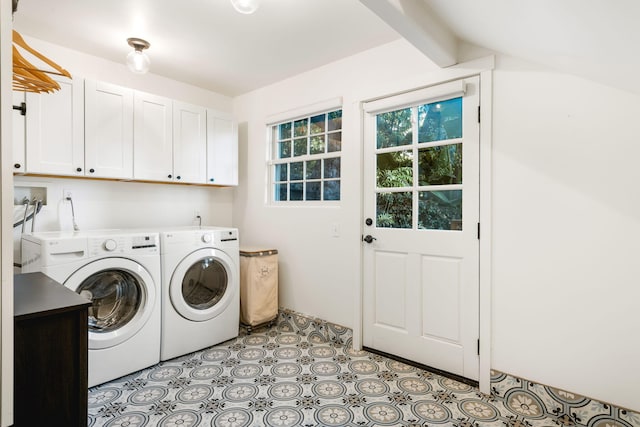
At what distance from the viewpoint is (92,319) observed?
2.20 meters

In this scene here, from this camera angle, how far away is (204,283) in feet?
9.23

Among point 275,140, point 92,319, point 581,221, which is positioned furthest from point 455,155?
point 92,319

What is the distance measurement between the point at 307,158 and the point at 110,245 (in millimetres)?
1708

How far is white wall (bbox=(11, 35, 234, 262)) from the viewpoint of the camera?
2.56 m

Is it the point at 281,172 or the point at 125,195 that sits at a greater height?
the point at 281,172

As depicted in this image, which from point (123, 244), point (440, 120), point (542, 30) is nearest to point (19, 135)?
point (123, 244)

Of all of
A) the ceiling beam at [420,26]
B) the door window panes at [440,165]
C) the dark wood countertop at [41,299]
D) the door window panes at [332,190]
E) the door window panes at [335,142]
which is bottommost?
the dark wood countertop at [41,299]

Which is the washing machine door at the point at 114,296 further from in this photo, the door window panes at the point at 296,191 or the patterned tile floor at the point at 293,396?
the door window panes at the point at 296,191

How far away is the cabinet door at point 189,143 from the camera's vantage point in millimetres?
2965

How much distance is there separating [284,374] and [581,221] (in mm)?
2004

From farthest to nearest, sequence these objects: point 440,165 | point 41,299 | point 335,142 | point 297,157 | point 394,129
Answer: point 297,157 → point 335,142 → point 394,129 → point 440,165 → point 41,299

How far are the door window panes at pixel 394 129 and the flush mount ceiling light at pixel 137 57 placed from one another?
5.81ft

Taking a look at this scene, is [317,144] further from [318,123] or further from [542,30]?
[542,30]

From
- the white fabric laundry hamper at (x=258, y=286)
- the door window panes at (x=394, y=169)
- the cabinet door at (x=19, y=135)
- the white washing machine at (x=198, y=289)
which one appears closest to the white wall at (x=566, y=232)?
the door window panes at (x=394, y=169)
